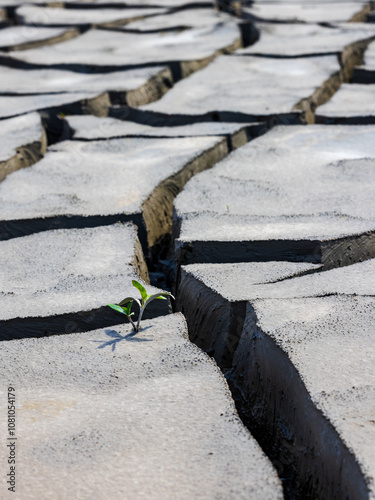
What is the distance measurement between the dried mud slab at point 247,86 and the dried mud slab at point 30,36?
1.47 metres

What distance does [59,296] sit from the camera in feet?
5.02

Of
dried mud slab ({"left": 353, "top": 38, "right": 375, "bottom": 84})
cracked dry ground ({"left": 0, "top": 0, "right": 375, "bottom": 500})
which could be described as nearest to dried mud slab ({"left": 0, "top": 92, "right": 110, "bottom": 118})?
cracked dry ground ({"left": 0, "top": 0, "right": 375, "bottom": 500})

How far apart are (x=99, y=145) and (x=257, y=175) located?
2.36 ft

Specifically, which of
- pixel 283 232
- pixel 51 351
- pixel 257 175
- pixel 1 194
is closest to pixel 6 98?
pixel 1 194

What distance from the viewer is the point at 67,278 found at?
1616mm

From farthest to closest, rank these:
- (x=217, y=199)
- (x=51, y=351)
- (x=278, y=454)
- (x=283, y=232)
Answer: (x=217, y=199) < (x=283, y=232) < (x=51, y=351) < (x=278, y=454)

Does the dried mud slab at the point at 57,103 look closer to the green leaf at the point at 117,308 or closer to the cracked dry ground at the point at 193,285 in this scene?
the cracked dry ground at the point at 193,285

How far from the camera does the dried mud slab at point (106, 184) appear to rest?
1981 mm

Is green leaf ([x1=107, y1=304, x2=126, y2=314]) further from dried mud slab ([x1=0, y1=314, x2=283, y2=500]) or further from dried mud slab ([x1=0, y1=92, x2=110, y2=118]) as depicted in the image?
dried mud slab ([x1=0, y1=92, x2=110, y2=118])

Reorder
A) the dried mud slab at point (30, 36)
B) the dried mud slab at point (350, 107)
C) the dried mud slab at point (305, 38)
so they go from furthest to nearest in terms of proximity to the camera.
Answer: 1. the dried mud slab at point (30, 36)
2. the dried mud slab at point (305, 38)
3. the dried mud slab at point (350, 107)

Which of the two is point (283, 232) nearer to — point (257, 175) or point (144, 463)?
point (257, 175)

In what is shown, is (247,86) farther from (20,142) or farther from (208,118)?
(20,142)

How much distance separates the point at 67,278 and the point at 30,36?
3711mm

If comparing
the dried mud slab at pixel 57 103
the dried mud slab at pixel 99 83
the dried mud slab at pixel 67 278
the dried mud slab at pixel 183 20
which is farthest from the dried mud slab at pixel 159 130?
the dried mud slab at pixel 183 20
